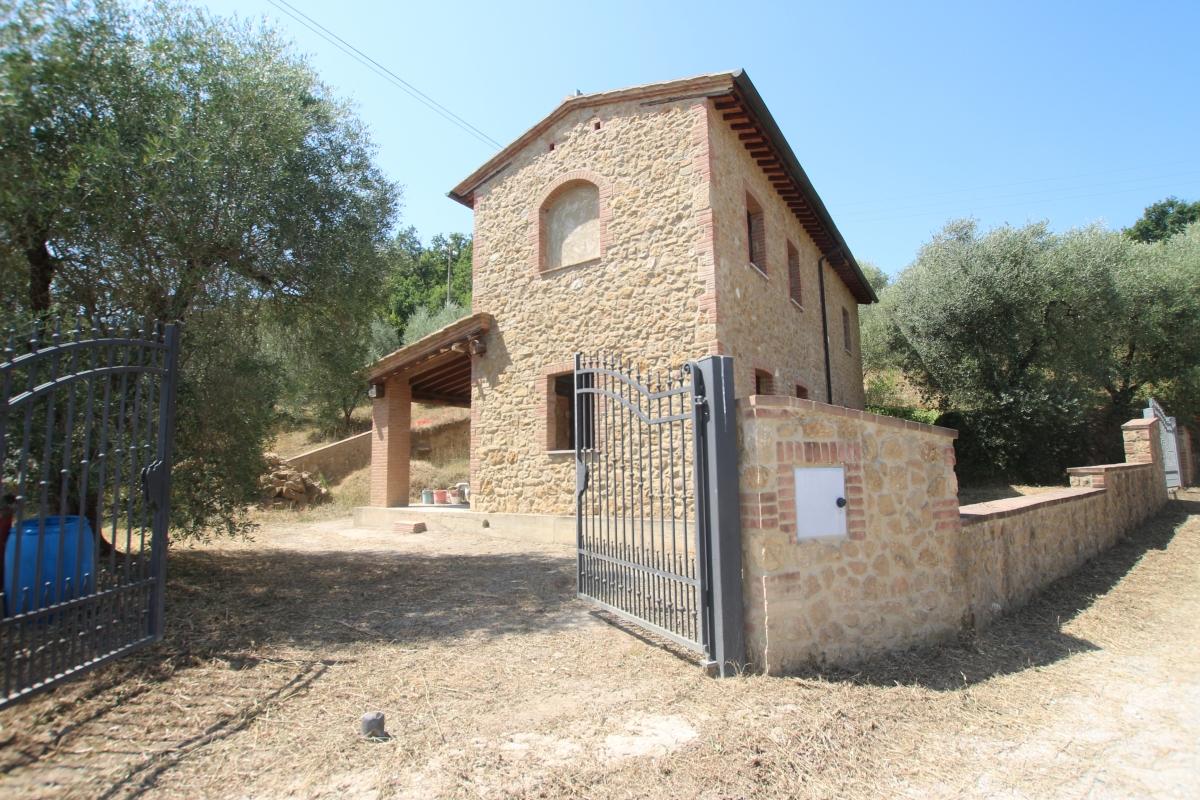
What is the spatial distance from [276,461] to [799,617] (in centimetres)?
1421

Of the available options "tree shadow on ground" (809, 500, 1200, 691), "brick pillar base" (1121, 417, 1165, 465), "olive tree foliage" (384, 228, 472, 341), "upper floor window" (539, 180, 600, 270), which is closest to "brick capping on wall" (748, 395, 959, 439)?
"tree shadow on ground" (809, 500, 1200, 691)

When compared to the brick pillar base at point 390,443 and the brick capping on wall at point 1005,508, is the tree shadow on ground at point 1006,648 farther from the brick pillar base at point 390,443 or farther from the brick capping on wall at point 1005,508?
the brick pillar base at point 390,443

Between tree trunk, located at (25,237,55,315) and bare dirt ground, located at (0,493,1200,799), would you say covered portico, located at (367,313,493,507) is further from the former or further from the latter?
bare dirt ground, located at (0,493,1200,799)

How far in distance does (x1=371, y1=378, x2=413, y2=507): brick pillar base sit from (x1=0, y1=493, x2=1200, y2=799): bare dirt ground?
6358 mm

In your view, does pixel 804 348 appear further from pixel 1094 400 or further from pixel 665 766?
pixel 665 766

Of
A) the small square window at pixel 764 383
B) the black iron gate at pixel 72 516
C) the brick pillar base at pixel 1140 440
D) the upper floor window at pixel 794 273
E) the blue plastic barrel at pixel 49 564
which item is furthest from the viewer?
the upper floor window at pixel 794 273

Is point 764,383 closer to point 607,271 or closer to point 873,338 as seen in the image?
point 607,271

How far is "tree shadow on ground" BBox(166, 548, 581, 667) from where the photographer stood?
4.47 metres

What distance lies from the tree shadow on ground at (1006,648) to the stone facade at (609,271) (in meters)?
4.26

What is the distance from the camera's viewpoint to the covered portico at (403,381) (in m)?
10.7

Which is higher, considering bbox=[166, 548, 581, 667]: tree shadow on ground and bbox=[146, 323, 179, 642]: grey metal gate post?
bbox=[146, 323, 179, 642]: grey metal gate post

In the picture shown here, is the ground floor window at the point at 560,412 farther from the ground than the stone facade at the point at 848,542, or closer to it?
farther from the ground

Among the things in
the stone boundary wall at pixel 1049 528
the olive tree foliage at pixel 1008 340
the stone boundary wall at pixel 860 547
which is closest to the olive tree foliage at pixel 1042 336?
the olive tree foliage at pixel 1008 340

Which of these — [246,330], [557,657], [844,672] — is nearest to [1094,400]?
[844,672]
